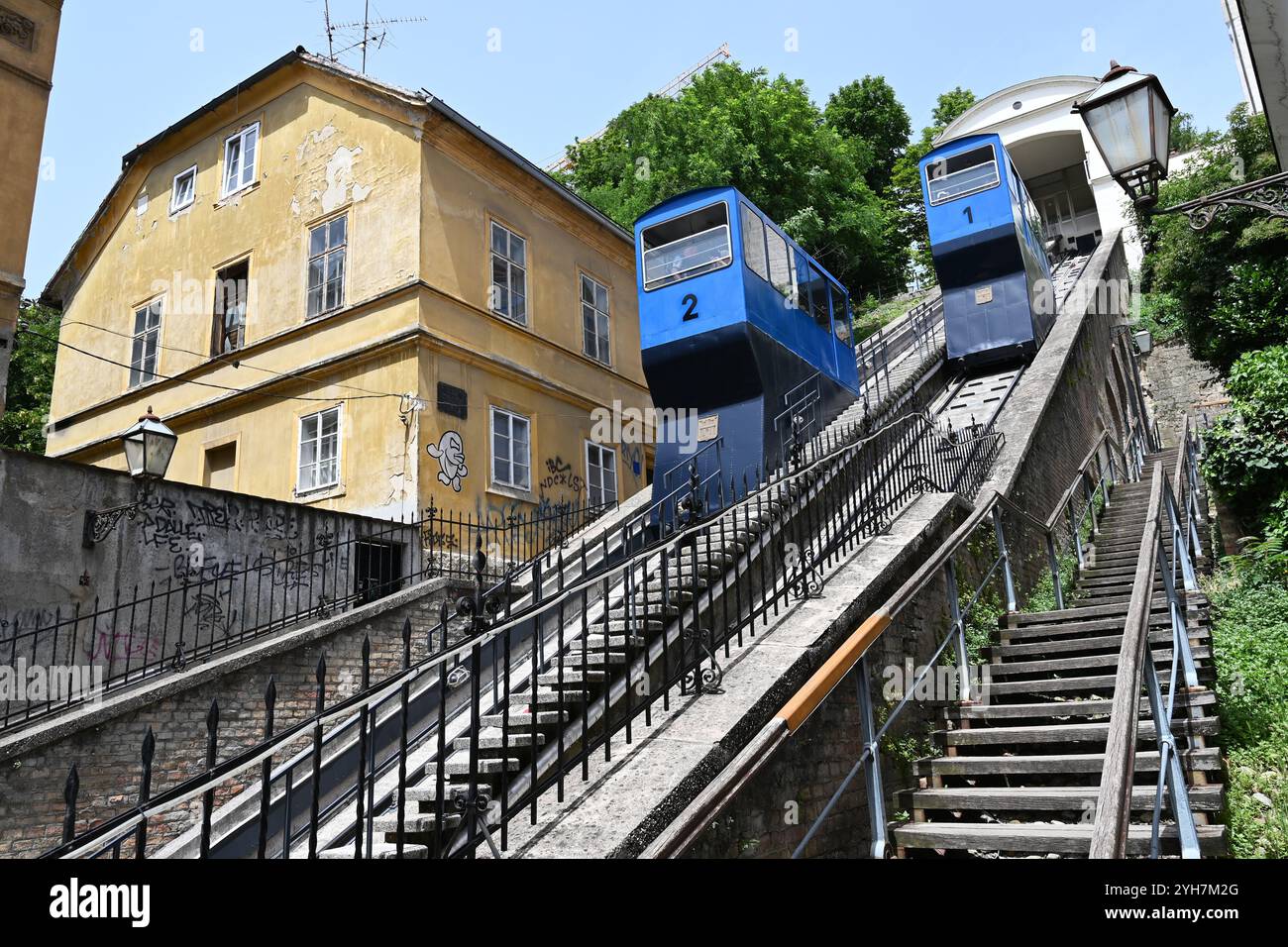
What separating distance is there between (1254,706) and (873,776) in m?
4.51

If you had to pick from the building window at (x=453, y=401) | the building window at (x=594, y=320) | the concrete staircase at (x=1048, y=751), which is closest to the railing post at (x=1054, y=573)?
the concrete staircase at (x=1048, y=751)

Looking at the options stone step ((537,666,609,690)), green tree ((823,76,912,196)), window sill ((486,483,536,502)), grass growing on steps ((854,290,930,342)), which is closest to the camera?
stone step ((537,666,609,690))

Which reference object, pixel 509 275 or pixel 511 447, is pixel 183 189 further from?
pixel 511 447

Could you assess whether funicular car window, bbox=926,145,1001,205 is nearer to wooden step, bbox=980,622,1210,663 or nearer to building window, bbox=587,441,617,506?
building window, bbox=587,441,617,506

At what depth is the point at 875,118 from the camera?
40.7m

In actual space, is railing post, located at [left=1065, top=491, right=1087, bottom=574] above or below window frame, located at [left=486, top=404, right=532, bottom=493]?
below

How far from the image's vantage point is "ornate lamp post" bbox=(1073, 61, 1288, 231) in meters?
5.55

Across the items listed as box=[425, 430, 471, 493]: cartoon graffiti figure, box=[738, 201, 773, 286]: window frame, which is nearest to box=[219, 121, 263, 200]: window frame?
box=[425, 430, 471, 493]: cartoon graffiti figure

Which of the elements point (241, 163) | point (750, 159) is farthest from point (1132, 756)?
point (750, 159)

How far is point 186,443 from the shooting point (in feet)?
52.8

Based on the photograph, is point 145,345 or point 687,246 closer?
point 687,246

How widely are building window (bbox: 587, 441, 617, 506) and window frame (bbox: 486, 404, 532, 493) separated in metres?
1.58

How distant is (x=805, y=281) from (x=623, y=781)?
36.2 feet
